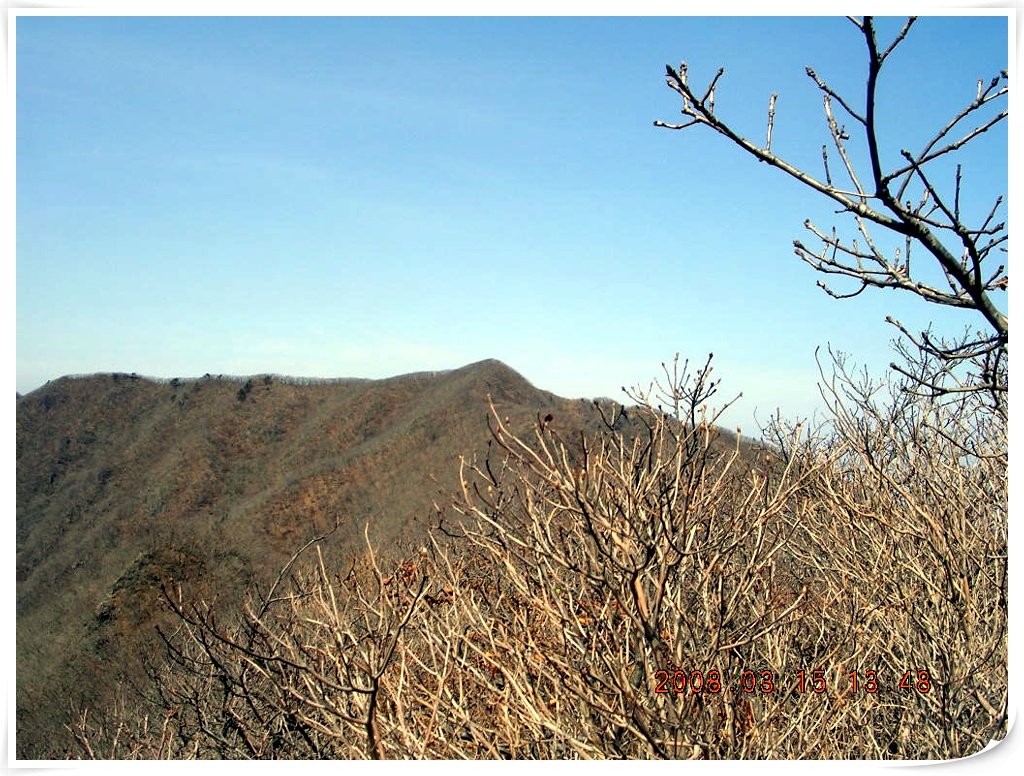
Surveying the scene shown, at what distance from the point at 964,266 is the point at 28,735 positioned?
93.1 feet

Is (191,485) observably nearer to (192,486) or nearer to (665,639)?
(192,486)

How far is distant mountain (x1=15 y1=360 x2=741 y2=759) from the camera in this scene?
30.7 meters

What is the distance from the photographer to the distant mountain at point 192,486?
101 ft

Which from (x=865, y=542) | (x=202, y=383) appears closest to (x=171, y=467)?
(x=202, y=383)

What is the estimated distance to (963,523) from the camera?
607 cm

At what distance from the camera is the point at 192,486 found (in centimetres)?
5381

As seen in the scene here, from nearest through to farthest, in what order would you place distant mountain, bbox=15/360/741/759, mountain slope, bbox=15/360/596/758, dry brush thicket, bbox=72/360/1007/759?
dry brush thicket, bbox=72/360/1007/759 → distant mountain, bbox=15/360/741/759 → mountain slope, bbox=15/360/596/758

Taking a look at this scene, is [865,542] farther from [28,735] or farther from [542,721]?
[28,735]
